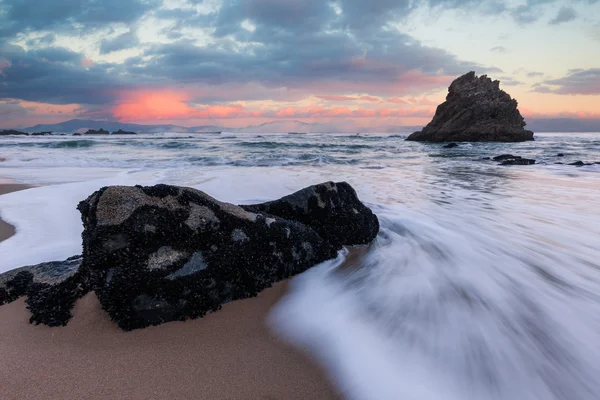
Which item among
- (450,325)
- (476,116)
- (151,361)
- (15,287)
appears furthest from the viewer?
(476,116)

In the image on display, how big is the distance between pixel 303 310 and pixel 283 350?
0.52 meters

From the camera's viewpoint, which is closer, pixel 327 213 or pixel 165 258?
pixel 165 258

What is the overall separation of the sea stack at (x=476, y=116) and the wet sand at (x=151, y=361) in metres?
47.3

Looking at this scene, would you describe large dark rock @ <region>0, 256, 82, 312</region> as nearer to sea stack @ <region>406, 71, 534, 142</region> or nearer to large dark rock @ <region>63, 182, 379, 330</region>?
large dark rock @ <region>63, 182, 379, 330</region>

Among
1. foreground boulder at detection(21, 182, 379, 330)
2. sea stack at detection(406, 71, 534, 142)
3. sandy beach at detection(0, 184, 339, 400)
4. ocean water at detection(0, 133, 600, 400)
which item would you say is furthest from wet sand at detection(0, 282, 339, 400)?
sea stack at detection(406, 71, 534, 142)

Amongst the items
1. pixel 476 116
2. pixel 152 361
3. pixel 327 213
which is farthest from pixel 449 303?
pixel 476 116

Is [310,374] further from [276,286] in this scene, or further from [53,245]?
[53,245]

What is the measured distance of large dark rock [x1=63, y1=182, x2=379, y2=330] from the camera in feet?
7.43

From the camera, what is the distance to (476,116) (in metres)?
44.6

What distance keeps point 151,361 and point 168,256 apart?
72 centimetres

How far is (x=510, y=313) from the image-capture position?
2.62 m

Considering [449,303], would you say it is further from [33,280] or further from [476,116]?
[476,116]

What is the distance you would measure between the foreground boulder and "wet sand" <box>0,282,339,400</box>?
4.7 inches

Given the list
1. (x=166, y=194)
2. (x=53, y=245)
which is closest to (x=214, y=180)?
(x=53, y=245)
